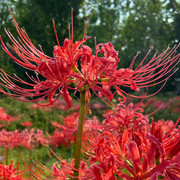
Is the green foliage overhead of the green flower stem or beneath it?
overhead

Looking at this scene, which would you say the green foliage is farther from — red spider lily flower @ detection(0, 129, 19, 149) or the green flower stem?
the green flower stem

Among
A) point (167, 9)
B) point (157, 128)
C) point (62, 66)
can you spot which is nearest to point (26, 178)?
point (62, 66)

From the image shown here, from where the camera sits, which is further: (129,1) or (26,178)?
(129,1)

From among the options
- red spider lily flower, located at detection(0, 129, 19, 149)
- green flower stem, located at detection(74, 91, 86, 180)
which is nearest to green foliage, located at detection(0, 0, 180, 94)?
red spider lily flower, located at detection(0, 129, 19, 149)

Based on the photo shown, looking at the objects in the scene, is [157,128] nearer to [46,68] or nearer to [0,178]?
[46,68]

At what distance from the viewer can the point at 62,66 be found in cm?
78

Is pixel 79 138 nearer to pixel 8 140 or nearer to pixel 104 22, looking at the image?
pixel 8 140

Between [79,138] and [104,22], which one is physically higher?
[104,22]

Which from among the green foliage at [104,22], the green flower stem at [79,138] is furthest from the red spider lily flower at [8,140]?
the green flower stem at [79,138]

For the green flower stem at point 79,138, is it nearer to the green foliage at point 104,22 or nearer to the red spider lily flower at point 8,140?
the green foliage at point 104,22

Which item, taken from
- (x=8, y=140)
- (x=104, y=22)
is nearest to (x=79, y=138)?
(x=8, y=140)

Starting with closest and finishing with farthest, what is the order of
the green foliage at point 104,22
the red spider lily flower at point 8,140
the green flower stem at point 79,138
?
the green flower stem at point 79,138 → the red spider lily flower at point 8,140 → the green foliage at point 104,22

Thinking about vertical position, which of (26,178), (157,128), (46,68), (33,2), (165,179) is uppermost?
(33,2)

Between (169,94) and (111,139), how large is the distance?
14.5 feet
